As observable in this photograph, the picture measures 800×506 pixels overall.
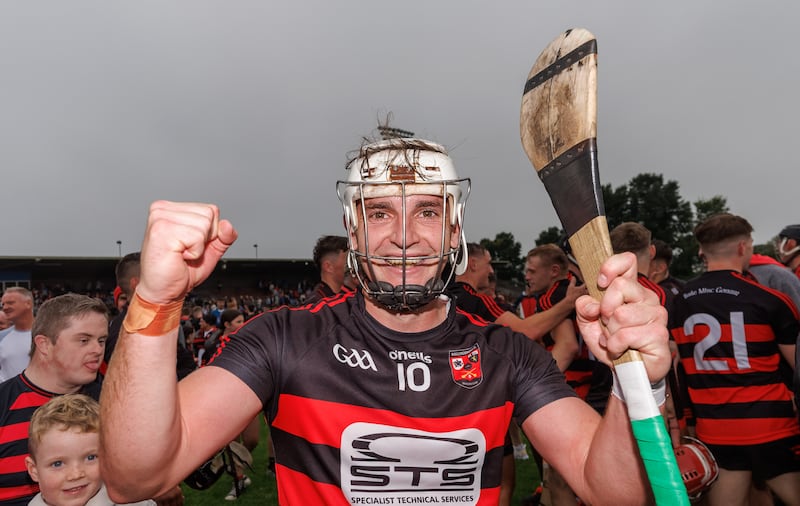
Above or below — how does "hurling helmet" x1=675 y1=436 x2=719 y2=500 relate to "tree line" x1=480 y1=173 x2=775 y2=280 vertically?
below

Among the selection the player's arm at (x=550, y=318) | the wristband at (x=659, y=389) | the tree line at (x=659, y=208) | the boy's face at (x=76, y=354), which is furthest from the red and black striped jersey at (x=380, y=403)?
the tree line at (x=659, y=208)

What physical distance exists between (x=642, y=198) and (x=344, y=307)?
66975mm

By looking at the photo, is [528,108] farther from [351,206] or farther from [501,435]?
[501,435]

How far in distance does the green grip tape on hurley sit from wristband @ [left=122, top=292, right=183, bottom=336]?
124 centimetres

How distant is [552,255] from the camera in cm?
597

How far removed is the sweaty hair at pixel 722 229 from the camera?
4500 millimetres

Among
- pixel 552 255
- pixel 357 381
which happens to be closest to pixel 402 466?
pixel 357 381

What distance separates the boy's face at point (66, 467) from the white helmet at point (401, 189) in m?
1.67

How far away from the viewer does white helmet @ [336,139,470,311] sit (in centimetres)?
198

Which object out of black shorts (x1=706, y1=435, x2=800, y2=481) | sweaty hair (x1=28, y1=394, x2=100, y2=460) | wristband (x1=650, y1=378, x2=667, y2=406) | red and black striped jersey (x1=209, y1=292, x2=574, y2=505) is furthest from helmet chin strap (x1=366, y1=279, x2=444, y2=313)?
black shorts (x1=706, y1=435, x2=800, y2=481)

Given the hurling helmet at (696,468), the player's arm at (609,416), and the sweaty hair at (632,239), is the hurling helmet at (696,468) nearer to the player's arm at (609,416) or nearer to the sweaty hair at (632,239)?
the sweaty hair at (632,239)

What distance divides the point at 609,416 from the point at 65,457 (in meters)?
2.51

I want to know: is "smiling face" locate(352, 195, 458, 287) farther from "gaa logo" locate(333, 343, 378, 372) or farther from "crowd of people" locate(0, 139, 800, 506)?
"gaa logo" locate(333, 343, 378, 372)

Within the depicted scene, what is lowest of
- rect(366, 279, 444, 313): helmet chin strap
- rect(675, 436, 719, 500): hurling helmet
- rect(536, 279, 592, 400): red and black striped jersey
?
rect(675, 436, 719, 500): hurling helmet
